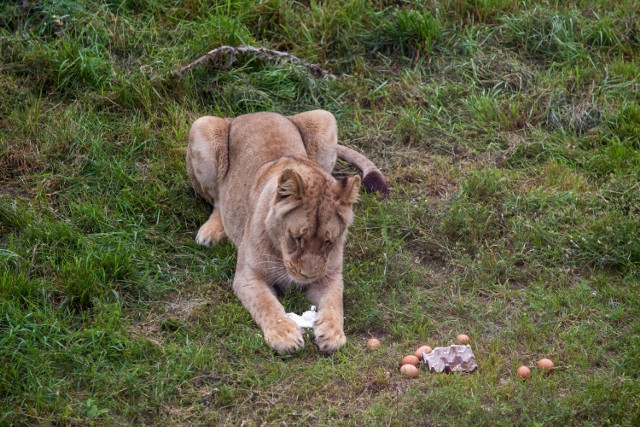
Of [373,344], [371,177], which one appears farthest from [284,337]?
[371,177]

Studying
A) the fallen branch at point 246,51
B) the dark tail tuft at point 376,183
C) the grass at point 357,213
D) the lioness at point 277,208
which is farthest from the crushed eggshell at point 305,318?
the fallen branch at point 246,51

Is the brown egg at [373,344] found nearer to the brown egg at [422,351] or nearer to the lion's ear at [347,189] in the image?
the brown egg at [422,351]

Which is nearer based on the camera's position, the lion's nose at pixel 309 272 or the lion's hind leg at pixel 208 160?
the lion's nose at pixel 309 272

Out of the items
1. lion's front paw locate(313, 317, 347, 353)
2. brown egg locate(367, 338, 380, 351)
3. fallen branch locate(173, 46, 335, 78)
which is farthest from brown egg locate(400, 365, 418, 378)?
fallen branch locate(173, 46, 335, 78)

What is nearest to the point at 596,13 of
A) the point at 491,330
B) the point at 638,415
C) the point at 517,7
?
the point at 517,7

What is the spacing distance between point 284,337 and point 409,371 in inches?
29.9

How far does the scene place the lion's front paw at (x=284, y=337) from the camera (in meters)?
5.77

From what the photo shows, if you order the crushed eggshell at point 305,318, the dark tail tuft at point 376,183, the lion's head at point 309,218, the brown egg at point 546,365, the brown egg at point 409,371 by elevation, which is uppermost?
the lion's head at point 309,218

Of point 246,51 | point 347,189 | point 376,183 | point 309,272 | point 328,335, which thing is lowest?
point 376,183

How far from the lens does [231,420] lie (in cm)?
520

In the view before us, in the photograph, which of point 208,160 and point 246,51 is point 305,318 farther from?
point 246,51

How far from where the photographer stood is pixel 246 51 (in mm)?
8586

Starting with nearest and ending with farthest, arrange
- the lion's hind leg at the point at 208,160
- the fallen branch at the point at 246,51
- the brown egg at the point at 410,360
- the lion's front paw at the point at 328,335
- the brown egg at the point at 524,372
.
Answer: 1. the brown egg at the point at 524,372
2. the brown egg at the point at 410,360
3. the lion's front paw at the point at 328,335
4. the lion's hind leg at the point at 208,160
5. the fallen branch at the point at 246,51

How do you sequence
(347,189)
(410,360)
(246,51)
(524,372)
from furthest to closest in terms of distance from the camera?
(246,51) → (347,189) → (410,360) → (524,372)
